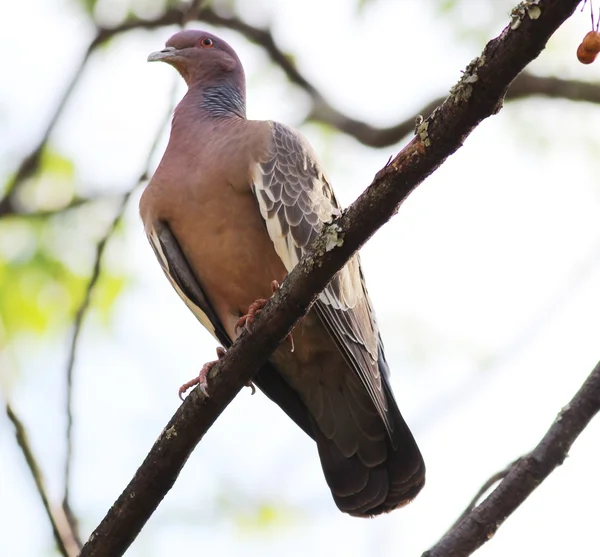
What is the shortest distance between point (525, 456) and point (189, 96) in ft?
10.7

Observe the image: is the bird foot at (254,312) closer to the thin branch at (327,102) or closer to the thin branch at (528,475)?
the thin branch at (528,475)

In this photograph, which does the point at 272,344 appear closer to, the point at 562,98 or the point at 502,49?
the point at 502,49

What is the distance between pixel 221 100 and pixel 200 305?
137 cm

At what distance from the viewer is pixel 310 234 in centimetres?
452

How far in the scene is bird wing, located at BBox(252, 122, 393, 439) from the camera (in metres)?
4.43

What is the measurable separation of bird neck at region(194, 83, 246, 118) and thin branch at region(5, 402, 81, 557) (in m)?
2.01

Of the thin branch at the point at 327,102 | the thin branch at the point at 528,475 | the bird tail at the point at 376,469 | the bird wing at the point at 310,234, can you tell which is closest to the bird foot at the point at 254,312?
the bird wing at the point at 310,234

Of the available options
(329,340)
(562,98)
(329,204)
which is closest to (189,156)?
(329,204)

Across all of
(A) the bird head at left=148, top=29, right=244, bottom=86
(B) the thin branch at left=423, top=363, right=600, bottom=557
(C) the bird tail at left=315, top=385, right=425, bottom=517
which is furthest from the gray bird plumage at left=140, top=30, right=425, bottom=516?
(B) the thin branch at left=423, top=363, right=600, bottom=557

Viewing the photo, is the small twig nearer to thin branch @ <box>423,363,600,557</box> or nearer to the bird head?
thin branch @ <box>423,363,600,557</box>

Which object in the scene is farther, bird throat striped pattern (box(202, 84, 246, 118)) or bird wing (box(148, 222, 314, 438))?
bird throat striped pattern (box(202, 84, 246, 118))

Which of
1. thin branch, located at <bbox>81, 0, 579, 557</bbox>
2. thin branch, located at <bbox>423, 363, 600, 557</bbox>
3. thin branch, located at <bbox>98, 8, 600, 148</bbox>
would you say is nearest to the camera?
thin branch, located at <bbox>81, 0, 579, 557</bbox>

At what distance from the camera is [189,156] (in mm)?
4848

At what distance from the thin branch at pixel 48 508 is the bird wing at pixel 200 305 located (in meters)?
1.11
